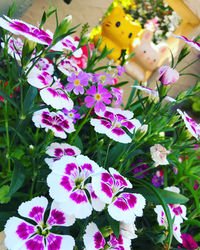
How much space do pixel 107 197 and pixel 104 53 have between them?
2.05 feet

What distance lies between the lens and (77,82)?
891 mm

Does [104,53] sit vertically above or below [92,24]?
above

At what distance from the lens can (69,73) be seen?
89cm

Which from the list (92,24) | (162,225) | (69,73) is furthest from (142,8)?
(162,225)

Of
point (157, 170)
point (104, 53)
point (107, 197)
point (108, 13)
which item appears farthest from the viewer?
point (108, 13)

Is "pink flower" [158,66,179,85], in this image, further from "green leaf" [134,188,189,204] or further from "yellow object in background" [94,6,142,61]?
"yellow object in background" [94,6,142,61]

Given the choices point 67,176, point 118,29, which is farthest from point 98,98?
point 118,29

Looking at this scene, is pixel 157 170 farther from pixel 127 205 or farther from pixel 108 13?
pixel 108 13

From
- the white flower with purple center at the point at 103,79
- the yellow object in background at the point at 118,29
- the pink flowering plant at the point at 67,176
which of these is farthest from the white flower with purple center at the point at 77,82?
the yellow object in background at the point at 118,29

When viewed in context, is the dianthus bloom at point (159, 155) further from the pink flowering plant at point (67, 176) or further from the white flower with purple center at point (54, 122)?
the white flower with purple center at point (54, 122)

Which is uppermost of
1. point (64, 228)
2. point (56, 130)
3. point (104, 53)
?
point (104, 53)

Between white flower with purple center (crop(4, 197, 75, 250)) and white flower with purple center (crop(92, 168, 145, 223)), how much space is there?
103mm

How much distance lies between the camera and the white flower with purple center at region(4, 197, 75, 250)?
0.54 meters

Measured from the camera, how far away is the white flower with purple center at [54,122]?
0.74m
